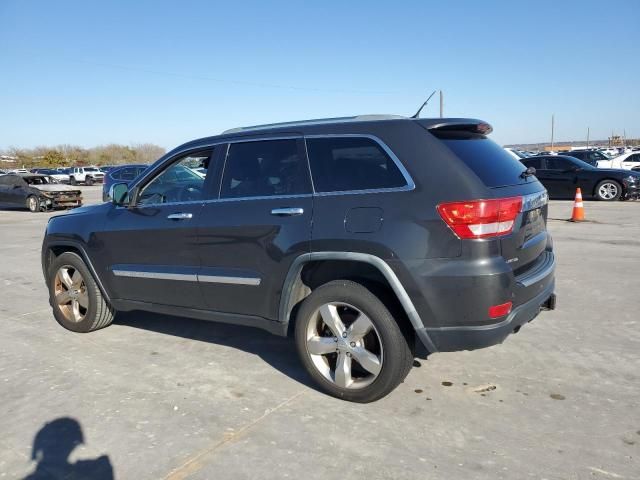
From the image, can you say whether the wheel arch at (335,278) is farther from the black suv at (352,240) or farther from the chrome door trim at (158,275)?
the chrome door trim at (158,275)

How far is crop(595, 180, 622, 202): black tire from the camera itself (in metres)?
16.5

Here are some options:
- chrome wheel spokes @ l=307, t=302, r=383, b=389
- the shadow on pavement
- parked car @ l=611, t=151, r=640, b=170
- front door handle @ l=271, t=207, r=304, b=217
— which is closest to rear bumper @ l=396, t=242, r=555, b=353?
chrome wheel spokes @ l=307, t=302, r=383, b=389

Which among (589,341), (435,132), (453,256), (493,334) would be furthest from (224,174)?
(589,341)

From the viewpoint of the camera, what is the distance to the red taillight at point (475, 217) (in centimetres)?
310

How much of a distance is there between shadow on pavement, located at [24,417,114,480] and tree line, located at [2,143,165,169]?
249 ft

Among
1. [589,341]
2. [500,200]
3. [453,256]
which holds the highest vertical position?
[500,200]

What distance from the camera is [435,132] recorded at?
3.46m

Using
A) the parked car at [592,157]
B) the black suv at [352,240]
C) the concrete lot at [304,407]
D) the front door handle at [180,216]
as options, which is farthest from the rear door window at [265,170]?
the parked car at [592,157]

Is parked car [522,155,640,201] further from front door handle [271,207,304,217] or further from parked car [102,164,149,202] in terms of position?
front door handle [271,207,304,217]

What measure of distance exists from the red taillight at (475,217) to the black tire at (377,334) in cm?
69

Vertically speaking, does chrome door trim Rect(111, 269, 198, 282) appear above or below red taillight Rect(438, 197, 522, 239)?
below

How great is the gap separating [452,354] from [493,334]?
1.19 metres

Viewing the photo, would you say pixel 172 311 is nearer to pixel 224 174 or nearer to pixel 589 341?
pixel 224 174

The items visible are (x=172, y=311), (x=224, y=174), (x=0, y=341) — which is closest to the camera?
(x=224, y=174)
